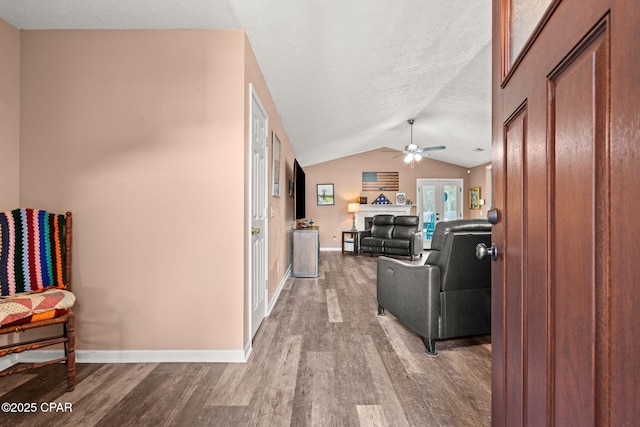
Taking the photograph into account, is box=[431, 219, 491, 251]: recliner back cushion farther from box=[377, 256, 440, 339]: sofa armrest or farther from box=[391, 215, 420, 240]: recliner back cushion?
box=[391, 215, 420, 240]: recliner back cushion

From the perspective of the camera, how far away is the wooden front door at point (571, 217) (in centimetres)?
43

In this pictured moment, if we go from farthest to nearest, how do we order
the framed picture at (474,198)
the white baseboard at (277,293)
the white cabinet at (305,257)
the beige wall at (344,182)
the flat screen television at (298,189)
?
the beige wall at (344,182), the framed picture at (474,198), the flat screen television at (298,189), the white cabinet at (305,257), the white baseboard at (277,293)

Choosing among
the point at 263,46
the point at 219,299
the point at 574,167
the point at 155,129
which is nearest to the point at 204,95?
the point at 155,129

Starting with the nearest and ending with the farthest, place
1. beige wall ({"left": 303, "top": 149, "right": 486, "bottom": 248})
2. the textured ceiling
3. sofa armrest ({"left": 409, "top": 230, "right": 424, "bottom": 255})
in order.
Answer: the textured ceiling
sofa armrest ({"left": 409, "top": 230, "right": 424, "bottom": 255})
beige wall ({"left": 303, "top": 149, "right": 486, "bottom": 248})

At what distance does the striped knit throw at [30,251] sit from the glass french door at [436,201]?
317 inches

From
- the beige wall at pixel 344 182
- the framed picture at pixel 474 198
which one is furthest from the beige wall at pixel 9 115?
the framed picture at pixel 474 198

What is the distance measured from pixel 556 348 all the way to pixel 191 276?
199 centimetres

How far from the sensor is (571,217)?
1.90ft

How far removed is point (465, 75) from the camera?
3.91 meters

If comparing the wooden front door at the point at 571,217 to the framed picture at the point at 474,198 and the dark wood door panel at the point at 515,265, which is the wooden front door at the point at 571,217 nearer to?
the dark wood door panel at the point at 515,265

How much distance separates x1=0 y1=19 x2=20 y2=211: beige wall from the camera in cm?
195

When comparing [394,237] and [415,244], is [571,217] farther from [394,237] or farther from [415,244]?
[394,237]

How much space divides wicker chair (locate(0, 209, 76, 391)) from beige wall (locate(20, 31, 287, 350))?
147mm

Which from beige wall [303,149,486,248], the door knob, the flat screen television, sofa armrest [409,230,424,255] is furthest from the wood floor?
beige wall [303,149,486,248]
